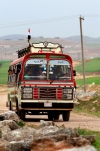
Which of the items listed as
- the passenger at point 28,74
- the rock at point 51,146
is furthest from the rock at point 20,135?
the passenger at point 28,74

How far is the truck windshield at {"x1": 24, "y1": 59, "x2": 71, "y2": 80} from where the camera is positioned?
83.8 feet

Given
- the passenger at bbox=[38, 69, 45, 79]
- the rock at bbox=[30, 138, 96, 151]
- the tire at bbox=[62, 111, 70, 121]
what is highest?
the rock at bbox=[30, 138, 96, 151]

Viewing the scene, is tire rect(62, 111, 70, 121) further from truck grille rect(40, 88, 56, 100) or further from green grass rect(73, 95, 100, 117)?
green grass rect(73, 95, 100, 117)

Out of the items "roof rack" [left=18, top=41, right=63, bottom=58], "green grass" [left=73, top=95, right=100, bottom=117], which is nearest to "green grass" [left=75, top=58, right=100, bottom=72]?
"green grass" [left=73, top=95, right=100, bottom=117]

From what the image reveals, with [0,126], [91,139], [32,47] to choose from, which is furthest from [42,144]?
[32,47]

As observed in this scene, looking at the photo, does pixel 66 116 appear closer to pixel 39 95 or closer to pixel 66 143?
pixel 39 95

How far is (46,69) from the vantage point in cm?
2569

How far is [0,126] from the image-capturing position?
1667cm

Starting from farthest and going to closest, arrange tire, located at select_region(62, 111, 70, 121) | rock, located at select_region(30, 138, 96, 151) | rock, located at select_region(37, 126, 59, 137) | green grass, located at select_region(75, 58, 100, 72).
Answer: green grass, located at select_region(75, 58, 100, 72) < tire, located at select_region(62, 111, 70, 121) < rock, located at select_region(37, 126, 59, 137) < rock, located at select_region(30, 138, 96, 151)

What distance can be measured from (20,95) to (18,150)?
1299 centimetres

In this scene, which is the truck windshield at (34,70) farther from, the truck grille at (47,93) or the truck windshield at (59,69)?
the truck grille at (47,93)

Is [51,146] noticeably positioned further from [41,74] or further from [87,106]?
[87,106]

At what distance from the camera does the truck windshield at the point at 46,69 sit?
1005 inches

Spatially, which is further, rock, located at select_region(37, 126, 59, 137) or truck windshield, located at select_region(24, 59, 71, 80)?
truck windshield, located at select_region(24, 59, 71, 80)
